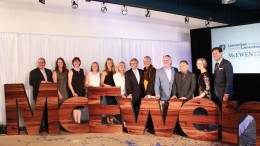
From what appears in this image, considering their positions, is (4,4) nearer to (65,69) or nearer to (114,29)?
(65,69)

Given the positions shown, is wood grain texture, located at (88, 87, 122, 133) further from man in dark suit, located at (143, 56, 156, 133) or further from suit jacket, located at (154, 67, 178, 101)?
suit jacket, located at (154, 67, 178, 101)

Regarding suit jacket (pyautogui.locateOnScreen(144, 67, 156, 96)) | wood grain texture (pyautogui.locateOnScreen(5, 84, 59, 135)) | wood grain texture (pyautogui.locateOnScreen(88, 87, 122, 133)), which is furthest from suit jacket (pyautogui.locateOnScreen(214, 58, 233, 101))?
wood grain texture (pyautogui.locateOnScreen(5, 84, 59, 135))

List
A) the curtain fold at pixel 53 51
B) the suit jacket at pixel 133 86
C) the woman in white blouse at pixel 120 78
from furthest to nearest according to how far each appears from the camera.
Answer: the curtain fold at pixel 53 51
the woman in white blouse at pixel 120 78
the suit jacket at pixel 133 86

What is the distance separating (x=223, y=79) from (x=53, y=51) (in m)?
3.57

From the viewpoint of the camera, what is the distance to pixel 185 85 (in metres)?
5.08

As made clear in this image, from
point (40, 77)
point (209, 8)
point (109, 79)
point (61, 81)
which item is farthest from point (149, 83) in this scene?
point (209, 8)

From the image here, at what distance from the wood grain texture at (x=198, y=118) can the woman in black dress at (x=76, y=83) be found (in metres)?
2.18

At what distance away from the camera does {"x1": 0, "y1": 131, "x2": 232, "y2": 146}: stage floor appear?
4.63m

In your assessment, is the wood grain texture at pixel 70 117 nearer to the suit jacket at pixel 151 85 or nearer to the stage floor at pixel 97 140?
the stage floor at pixel 97 140

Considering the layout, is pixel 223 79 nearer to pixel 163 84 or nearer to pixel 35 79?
pixel 163 84

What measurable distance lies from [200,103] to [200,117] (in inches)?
8.7

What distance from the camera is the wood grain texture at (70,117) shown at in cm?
548

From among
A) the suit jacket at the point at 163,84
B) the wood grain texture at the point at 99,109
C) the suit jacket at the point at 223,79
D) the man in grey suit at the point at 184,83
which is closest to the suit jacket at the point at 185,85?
the man in grey suit at the point at 184,83

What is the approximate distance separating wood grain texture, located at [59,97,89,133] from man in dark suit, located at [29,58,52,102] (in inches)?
29.1
